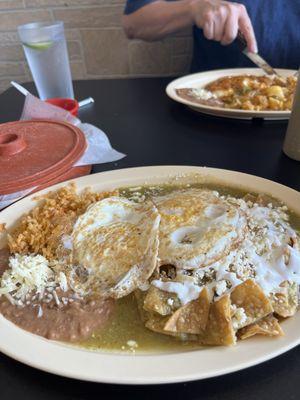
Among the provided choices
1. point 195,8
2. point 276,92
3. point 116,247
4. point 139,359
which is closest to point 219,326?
point 139,359

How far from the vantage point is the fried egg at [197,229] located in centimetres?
84

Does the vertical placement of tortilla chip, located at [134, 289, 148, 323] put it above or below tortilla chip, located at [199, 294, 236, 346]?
below

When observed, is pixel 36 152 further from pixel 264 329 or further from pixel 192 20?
pixel 192 20

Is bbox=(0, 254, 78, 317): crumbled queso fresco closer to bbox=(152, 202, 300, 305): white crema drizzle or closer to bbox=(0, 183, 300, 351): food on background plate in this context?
bbox=(0, 183, 300, 351): food on background plate

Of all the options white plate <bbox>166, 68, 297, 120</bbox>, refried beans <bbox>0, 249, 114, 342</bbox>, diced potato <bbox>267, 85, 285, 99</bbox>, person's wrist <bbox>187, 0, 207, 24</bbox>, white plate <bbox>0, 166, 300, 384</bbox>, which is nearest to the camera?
white plate <bbox>0, 166, 300, 384</bbox>

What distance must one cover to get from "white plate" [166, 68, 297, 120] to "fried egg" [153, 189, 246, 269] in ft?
2.12

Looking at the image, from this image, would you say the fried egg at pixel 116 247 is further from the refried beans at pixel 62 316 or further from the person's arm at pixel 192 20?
the person's arm at pixel 192 20

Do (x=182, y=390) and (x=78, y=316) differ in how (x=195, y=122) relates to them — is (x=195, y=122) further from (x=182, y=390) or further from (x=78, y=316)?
(x=182, y=390)

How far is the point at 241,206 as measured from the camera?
3.33ft

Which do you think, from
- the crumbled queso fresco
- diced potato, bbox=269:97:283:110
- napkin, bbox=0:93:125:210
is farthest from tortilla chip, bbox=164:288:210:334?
diced potato, bbox=269:97:283:110

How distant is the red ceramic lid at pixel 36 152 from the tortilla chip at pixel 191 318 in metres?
0.59

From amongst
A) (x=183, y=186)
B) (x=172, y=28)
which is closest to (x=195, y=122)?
(x=183, y=186)

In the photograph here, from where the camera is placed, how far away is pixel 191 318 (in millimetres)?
738

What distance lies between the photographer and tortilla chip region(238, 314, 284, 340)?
0.69m
